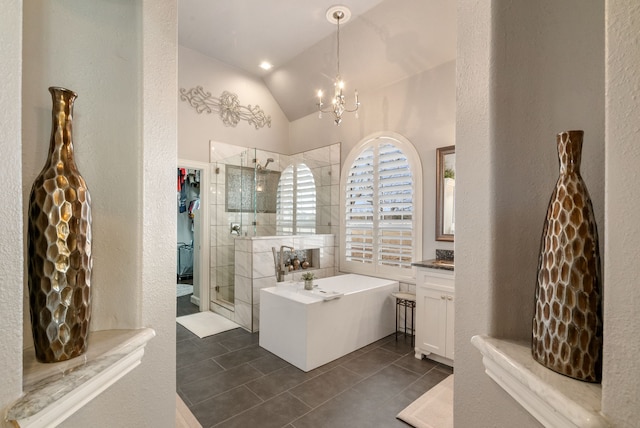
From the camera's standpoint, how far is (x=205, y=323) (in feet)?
12.3

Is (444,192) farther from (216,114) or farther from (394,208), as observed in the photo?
(216,114)

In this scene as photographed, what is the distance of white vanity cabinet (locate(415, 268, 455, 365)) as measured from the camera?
2701 millimetres

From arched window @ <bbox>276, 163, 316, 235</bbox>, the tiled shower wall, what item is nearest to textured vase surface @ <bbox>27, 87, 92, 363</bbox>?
the tiled shower wall

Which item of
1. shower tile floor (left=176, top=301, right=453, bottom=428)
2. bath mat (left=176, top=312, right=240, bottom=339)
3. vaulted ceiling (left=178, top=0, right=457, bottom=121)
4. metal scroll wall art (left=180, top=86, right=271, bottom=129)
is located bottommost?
bath mat (left=176, top=312, right=240, bottom=339)

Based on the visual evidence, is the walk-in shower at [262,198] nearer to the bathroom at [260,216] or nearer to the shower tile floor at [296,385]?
the bathroom at [260,216]

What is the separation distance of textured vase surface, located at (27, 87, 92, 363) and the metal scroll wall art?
3.60 metres

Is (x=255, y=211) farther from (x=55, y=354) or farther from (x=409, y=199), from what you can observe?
(x=55, y=354)

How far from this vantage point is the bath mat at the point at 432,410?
6.32 ft

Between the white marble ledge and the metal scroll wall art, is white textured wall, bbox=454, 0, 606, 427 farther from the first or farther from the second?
the metal scroll wall art

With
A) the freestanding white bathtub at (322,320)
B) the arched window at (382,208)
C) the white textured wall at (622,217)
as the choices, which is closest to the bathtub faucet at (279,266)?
the freestanding white bathtub at (322,320)

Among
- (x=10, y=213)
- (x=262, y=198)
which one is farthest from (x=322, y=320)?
(x=10, y=213)

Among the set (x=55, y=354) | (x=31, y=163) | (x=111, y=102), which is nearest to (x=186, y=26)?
(x=111, y=102)

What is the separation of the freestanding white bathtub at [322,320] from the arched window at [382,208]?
0.47 metres

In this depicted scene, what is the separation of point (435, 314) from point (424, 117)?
86.0 inches
